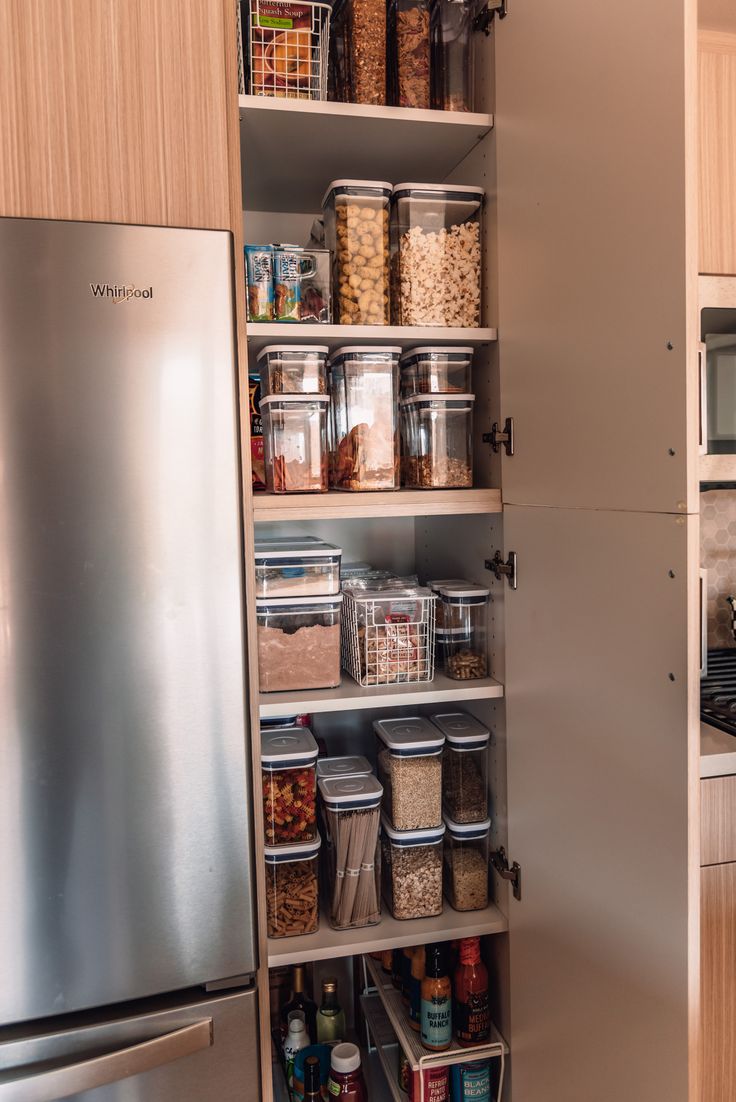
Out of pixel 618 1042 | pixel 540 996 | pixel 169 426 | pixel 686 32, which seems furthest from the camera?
pixel 540 996

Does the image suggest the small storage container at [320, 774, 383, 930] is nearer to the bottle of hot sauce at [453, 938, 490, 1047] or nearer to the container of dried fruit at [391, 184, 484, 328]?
the bottle of hot sauce at [453, 938, 490, 1047]

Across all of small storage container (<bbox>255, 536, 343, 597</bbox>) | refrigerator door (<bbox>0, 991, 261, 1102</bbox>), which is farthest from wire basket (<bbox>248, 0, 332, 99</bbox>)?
refrigerator door (<bbox>0, 991, 261, 1102</bbox>)

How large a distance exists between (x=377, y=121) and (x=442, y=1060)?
1642mm

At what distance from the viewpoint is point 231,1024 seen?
1.25 metres

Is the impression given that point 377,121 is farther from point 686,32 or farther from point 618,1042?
point 618,1042

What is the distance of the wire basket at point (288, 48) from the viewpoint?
1.35 meters

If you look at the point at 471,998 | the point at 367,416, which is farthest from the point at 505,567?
the point at 471,998

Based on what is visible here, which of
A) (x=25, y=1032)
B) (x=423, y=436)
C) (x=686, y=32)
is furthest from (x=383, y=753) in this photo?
(x=686, y=32)

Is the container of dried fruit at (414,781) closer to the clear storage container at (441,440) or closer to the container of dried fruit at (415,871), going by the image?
the container of dried fruit at (415,871)

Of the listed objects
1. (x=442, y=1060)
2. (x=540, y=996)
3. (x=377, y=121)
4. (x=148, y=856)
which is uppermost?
(x=377, y=121)

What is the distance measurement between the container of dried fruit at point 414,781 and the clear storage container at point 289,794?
0.49ft

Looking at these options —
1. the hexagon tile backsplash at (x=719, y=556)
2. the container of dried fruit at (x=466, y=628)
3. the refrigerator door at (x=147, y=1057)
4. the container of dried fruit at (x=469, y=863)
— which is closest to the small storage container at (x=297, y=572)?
the container of dried fruit at (x=466, y=628)

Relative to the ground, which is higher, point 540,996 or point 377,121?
point 377,121

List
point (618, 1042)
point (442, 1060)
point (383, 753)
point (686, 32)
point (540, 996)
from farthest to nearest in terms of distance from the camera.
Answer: point (383, 753), point (442, 1060), point (540, 996), point (618, 1042), point (686, 32)
